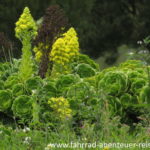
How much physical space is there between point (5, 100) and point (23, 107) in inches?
15.5

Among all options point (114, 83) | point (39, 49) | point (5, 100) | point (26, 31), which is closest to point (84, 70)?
point (39, 49)

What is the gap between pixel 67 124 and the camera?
567cm

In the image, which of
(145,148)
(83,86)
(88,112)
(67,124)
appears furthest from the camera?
(83,86)

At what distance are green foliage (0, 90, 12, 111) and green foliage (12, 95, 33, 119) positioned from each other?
0.18m

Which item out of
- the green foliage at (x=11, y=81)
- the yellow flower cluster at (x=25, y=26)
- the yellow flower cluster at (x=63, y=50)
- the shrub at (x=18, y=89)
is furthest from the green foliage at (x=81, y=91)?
the yellow flower cluster at (x=25, y=26)

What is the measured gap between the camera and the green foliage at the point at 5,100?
7.44m

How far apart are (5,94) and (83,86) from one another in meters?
1.22

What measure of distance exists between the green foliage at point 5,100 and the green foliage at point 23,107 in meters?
0.18

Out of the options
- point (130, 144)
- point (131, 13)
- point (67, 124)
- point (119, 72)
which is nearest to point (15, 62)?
point (119, 72)

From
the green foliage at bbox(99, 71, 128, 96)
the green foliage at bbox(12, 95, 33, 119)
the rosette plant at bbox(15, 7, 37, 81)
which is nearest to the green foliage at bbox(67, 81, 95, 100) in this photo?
the green foliage at bbox(99, 71, 128, 96)

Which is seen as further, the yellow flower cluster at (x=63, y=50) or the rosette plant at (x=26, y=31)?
the rosette plant at (x=26, y=31)

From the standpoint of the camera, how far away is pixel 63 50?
8.30m

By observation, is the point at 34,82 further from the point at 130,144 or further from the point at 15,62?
the point at 130,144

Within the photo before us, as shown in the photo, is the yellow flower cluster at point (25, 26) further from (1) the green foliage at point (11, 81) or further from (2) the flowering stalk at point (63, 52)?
(1) the green foliage at point (11, 81)
